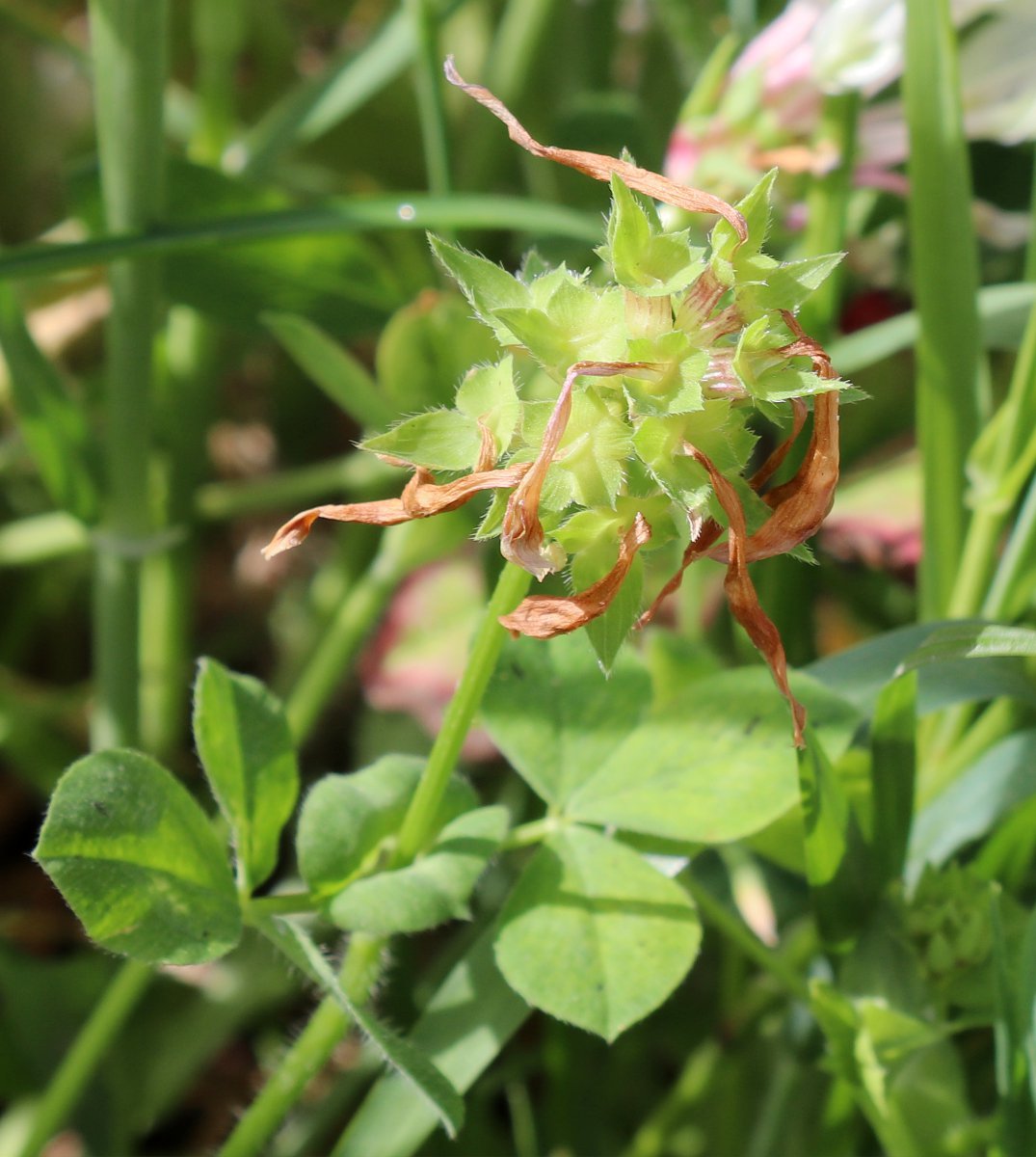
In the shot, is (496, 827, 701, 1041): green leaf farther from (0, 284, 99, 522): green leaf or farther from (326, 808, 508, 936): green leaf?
(0, 284, 99, 522): green leaf

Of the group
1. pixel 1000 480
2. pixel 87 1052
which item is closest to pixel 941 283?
pixel 1000 480

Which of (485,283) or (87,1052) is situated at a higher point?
(485,283)

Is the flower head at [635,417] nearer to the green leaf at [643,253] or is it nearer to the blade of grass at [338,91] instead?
the green leaf at [643,253]

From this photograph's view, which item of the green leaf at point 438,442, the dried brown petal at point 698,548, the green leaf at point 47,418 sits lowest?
the green leaf at point 47,418

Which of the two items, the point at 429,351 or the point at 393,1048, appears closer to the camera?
the point at 393,1048

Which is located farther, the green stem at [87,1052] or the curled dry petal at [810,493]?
the green stem at [87,1052]

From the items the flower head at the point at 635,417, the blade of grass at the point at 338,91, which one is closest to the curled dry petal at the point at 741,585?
the flower head at the point at 635,417

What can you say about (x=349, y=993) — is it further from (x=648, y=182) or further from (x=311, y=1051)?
(x=648, y=182)
